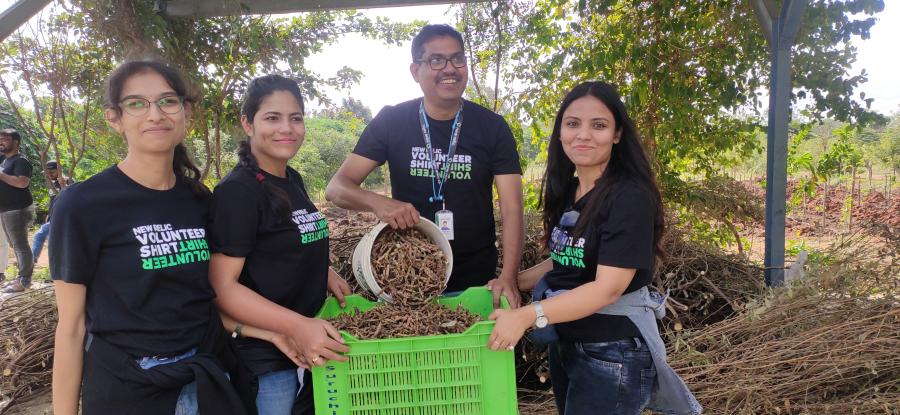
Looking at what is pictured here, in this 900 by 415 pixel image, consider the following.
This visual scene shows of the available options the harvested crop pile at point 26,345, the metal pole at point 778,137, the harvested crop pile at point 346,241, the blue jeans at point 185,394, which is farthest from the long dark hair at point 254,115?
the metal pole at point 778,137

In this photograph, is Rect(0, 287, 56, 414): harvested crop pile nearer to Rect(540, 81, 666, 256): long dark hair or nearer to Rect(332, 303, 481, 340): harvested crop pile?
Rect(332, 303, 481, 340): harvested crop pile

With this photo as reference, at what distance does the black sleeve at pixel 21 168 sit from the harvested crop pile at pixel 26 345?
303cm

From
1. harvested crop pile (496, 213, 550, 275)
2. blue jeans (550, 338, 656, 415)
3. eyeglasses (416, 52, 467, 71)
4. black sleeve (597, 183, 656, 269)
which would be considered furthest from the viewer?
harvested crop pile (496, 213, 550, 275)

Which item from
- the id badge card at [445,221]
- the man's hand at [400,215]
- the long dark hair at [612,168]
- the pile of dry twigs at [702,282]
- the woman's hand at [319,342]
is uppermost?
the long dark hair at [612,168]

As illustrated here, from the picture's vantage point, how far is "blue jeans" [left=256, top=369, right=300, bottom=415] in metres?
1.83

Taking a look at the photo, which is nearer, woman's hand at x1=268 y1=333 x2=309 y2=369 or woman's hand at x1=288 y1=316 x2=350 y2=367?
woman's hand at x1=288 y1=316 x2=350 y2=367

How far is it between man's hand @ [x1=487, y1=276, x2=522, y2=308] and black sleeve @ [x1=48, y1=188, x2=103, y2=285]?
1.32 metres

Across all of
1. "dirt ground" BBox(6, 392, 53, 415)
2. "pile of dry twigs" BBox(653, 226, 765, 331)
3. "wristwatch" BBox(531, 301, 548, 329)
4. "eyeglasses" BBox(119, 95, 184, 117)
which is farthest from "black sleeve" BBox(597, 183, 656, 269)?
"dirt ground" BBox(6, 392, 53, 415)

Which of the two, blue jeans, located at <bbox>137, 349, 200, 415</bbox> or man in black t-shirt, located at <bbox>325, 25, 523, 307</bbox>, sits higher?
man in black t-shirt, located at <bbox>325, 25, 523, 307</bbox>

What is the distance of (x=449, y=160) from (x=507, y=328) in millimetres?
1122

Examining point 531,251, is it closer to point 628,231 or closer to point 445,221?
point 445,221

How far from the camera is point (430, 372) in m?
1.54

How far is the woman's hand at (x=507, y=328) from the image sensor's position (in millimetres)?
1523

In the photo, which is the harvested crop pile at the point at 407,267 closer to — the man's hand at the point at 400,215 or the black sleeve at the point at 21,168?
the man's hand at the point at 400,215
